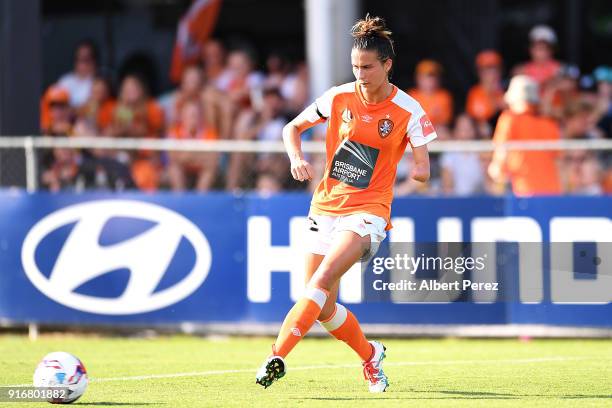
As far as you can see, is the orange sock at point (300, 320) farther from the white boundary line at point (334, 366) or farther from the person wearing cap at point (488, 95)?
the person wearing cap at point (488, 95)

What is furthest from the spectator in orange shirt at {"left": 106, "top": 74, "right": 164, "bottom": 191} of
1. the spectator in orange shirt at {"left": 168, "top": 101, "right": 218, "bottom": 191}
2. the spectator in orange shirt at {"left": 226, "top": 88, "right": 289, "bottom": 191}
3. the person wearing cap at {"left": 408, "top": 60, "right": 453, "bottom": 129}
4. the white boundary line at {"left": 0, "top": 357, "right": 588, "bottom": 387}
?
the white boundary line at {"left": 0, "top": 357, "right": 588, "bottom": 387}

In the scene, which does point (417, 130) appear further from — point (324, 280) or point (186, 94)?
point (186, 94)

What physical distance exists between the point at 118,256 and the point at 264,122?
356cm

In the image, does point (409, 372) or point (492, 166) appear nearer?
point (409, 372)

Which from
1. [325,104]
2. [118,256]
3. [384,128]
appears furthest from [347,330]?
[118,256]

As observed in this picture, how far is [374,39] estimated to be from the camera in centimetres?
862

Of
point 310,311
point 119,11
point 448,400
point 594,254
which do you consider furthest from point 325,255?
point 119,11

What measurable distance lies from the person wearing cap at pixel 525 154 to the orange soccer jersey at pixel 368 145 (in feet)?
14.7

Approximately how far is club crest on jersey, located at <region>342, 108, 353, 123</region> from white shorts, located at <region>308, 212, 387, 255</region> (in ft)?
2.10

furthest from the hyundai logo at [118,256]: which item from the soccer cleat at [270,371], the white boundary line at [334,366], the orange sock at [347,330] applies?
the soccer cleat at [270,371]

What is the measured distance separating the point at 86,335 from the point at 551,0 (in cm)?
1103

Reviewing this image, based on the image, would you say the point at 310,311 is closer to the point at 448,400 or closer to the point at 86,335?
the point at 448,400

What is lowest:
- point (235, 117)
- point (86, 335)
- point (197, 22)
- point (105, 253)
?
point (86, 335)

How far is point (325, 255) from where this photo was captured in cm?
888
